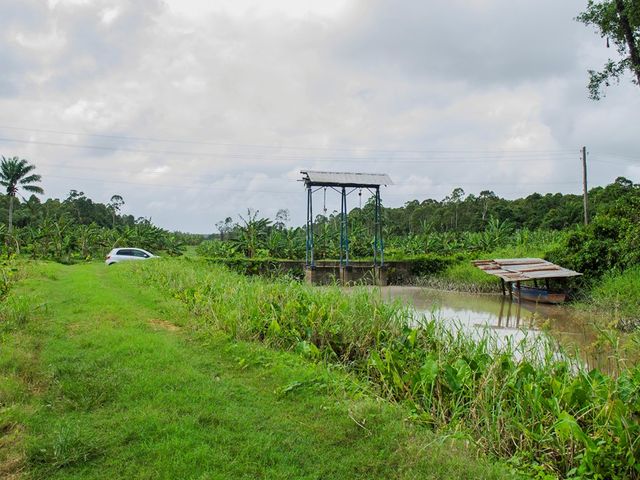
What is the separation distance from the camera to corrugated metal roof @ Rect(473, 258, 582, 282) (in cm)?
1301

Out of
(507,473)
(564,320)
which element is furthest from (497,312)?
(507,473)

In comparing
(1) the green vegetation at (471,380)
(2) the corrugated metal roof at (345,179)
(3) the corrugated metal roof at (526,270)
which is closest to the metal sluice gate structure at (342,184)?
(2) the corrugated metal roof at (345,179)

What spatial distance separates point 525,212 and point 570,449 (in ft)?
133

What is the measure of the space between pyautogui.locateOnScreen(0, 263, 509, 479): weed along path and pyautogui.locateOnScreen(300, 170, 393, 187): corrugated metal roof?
1307 cm

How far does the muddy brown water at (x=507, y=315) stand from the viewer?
26.8 ft

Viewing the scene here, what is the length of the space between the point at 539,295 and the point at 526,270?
77 centimetres

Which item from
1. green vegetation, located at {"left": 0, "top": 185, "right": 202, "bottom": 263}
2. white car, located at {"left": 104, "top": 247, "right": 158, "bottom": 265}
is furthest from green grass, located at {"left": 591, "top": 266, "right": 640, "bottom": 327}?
green vegetation, located at {"left": 0, "top": 185, "right": 202, "bottom": 263}

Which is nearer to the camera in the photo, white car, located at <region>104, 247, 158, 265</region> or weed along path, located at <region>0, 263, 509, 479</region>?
weed along path, located at <region>0, 263, 509, 479</region>

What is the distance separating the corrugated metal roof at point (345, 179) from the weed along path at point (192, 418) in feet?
42.9

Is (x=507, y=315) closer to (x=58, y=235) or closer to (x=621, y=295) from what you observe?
(x=621, y=295)

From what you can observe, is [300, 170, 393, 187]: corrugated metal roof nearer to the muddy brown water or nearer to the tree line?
the muddy brown water

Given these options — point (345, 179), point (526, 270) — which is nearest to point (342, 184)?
point (345, 179)

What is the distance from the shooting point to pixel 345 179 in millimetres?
18734

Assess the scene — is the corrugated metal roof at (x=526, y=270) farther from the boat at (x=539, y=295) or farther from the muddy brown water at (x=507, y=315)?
the muddy brown water at (x=507, y=315)
